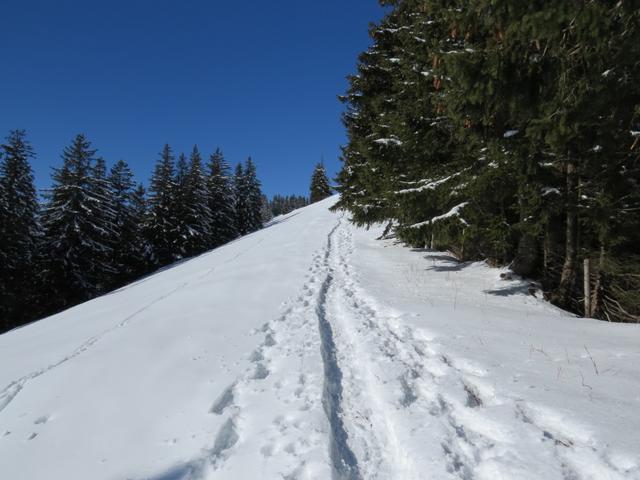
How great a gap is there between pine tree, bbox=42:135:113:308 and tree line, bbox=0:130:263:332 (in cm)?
5

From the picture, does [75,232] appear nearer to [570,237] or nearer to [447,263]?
[447,263]

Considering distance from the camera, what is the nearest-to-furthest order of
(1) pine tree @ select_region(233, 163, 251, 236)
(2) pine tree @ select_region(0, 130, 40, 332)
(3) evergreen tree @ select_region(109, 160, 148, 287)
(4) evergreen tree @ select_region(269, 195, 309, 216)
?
(2) pine tree @ select_region(0, 130, 40, 332) → (3) evergreen tree @ select_region(109, 160, 148, 287) → (1) pine tree @ select_region(233, 163, 251, 236) → (4) evergreen tree @ select_region(269, 195, 309, 216)

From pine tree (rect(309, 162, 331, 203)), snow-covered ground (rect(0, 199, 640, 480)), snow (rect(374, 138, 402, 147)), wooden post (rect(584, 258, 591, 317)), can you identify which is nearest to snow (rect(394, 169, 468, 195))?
snow-covered ground (rect(0, 199, 640, 480))

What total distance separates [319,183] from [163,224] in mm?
35687

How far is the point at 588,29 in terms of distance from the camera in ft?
11.6

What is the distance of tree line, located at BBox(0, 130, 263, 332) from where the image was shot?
802 inches

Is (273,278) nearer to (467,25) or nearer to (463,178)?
(463,178)

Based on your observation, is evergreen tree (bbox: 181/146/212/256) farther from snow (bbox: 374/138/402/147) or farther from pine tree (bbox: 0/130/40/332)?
snow (bbox: 374/138/402/147)

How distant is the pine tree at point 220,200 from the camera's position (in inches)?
1428

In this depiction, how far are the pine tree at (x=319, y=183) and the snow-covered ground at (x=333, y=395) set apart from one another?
54.7 m

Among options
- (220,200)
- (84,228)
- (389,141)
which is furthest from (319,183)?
(389,141)

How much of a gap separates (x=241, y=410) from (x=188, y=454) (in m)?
0.68

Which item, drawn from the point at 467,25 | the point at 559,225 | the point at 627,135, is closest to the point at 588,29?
the point at 467,25

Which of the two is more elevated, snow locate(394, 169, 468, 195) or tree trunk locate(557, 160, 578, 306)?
snow locate(394, 169, 468, 195)
